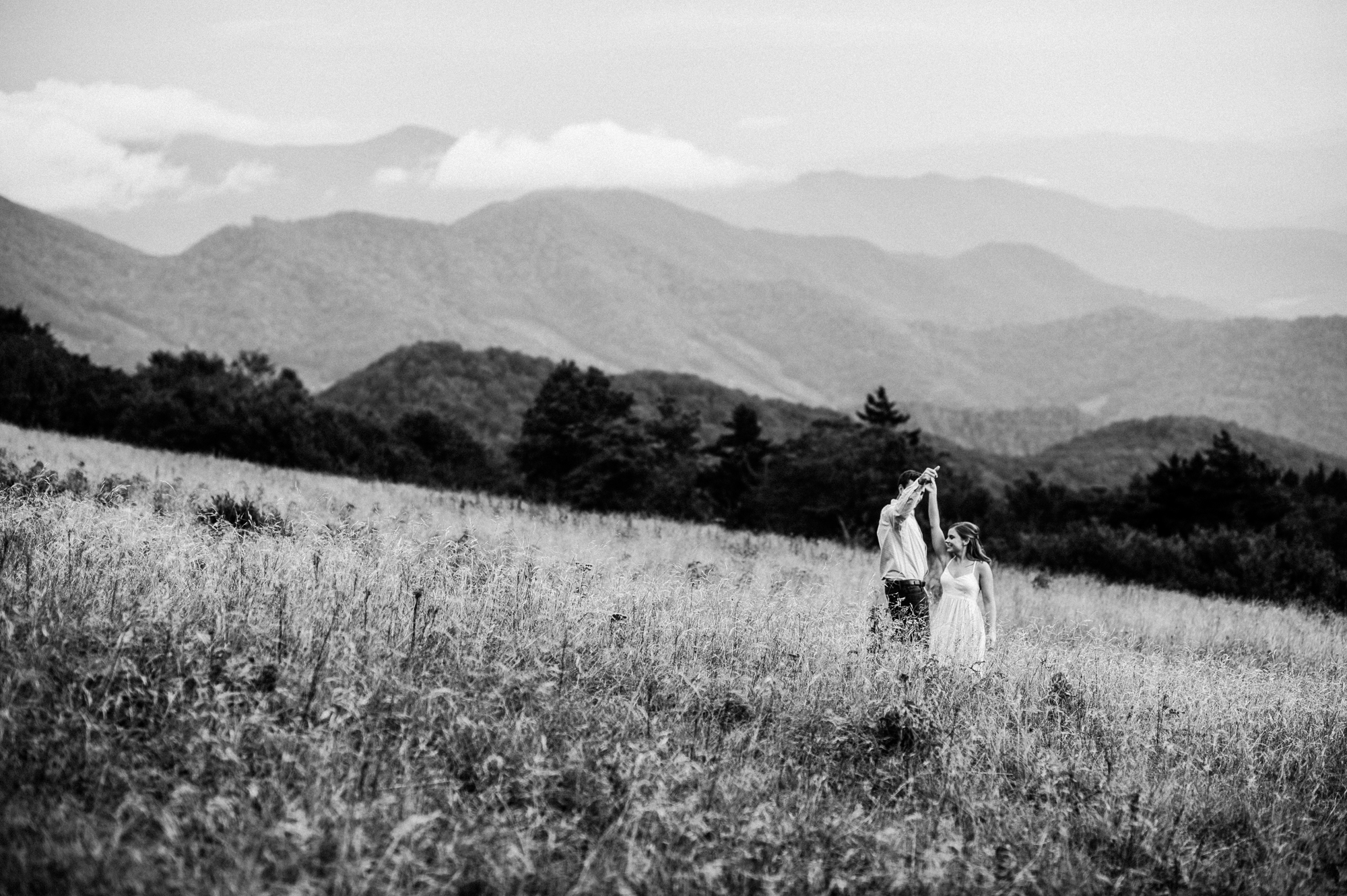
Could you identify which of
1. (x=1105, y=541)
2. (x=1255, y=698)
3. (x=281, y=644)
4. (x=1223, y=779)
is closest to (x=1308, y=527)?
(x=1105, y=541)

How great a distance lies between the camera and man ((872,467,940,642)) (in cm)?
863

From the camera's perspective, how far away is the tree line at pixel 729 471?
2533 cm

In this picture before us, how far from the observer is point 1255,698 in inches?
325

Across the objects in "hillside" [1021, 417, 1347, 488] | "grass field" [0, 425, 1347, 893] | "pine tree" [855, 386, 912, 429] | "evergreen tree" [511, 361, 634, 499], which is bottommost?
"grass field" [0, 425, 1347, 893]

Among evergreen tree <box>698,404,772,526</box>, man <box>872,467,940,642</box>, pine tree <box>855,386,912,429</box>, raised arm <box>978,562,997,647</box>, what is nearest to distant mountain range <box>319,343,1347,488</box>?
pine tree <box>855,386,912,429</box>

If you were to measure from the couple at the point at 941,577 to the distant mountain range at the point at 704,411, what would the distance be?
Answer: 89.0 m

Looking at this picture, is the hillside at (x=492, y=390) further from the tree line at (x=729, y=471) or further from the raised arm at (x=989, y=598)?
the raised arm at (x=989, y=598)

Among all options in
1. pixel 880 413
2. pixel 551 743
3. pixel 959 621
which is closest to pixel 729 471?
pixel 880 413

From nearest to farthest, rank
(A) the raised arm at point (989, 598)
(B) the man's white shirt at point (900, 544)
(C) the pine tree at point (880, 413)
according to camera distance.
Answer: (A) the raised arm at point (989, 598) → (B) the man's white shirt at point (900, 544) → (C) the pine tree at point (880, 413)

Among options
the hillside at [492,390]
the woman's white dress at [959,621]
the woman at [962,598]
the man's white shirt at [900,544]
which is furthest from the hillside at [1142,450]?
the woman's white dress at [959,621]

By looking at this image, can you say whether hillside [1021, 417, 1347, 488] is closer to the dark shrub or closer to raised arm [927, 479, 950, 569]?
raised arm [927, 479, 950, 569]

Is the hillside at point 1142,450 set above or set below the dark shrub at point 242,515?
above

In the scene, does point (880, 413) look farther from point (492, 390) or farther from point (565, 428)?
point (492, 390)

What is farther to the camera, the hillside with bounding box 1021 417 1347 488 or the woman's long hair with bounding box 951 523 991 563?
the hillside with bounding box 1021 417 1347 488
